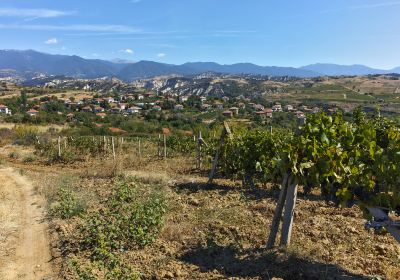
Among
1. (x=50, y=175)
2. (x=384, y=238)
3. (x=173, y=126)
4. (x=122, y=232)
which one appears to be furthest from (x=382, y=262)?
(x=173, y=126)

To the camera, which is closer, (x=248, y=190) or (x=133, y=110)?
(x=248, y=190)

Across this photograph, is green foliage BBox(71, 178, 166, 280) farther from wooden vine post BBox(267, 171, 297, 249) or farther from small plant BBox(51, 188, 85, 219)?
wooden vine post BBox(267, 171, 297, 249)

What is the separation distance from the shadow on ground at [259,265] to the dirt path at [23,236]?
105 inches

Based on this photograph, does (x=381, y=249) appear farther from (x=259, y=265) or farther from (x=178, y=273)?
(x=178, y=273)

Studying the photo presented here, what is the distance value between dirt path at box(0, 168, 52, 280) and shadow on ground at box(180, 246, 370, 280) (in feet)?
8.74

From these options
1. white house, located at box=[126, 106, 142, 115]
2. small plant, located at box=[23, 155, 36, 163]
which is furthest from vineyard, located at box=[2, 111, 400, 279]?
white house, located at box=[126, 106, 142, 115]

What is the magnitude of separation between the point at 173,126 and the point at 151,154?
36.7 meters

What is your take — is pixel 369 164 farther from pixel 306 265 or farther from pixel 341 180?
pixel 306 265

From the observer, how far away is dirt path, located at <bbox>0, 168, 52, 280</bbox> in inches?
266

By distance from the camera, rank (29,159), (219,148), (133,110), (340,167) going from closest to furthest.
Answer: (340,167), (219,148), (29,159), (133,110)

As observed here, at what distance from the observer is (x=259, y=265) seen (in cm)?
593

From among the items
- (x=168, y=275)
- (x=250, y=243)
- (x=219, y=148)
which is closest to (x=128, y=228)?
(x=168, y=275)

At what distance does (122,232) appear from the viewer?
7.34 metres

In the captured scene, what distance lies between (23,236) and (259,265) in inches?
211
